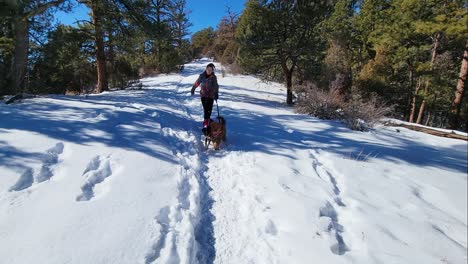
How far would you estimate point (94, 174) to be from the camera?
12.0ft

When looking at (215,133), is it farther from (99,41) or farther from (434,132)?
(99,41)

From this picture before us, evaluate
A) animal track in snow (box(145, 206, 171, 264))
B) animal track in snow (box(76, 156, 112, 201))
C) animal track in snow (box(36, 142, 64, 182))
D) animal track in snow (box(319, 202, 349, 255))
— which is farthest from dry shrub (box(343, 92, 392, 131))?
animal track in snow (box(36, 142, 64, 182))

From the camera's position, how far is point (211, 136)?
5695mm

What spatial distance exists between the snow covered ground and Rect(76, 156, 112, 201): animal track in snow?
1 centimetres

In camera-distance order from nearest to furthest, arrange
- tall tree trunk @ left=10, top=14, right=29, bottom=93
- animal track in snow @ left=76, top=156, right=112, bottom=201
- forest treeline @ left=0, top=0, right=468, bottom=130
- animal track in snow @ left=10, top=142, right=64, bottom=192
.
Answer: animal track in snow @ left=10, top=142, right=64, bottom=192 < animal track in snow @ left=76, top=156, right=112, bottom=201 < tall tree trunk @ left=10, top=14, right=29, bottom=93 < forest treeline @ left=0, top=0, right=468, bottom=130

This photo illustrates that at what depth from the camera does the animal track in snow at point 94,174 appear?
10.5 ft

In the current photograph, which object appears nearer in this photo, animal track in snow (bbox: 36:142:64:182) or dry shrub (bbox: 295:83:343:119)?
animal track in snow (bbox: 36:142:64:182)

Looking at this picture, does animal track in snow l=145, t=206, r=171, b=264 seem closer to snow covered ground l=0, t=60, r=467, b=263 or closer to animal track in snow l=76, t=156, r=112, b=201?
snow covered ground l=0, t=60, r=467, b=263

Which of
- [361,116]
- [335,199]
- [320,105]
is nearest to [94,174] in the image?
[335,199]

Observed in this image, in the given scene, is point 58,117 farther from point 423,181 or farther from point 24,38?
point 423,181

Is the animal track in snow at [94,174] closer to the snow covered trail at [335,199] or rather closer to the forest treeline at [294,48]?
the snow covered trail at [335,199]

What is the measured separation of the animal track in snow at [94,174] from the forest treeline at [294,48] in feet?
16.5

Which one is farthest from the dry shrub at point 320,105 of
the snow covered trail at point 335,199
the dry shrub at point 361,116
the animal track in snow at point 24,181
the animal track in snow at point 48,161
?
the animal track in snow at point 24,181

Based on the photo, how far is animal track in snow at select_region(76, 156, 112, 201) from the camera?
3.21 meters
